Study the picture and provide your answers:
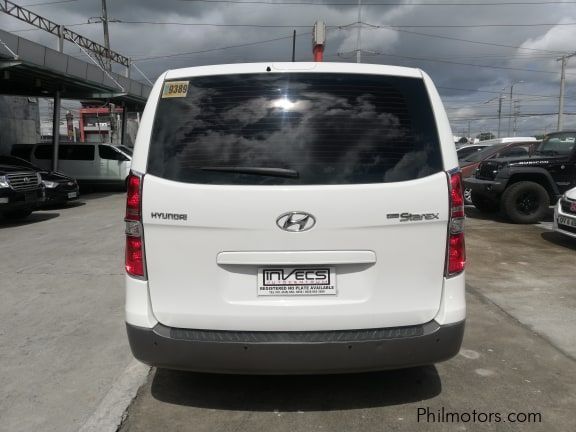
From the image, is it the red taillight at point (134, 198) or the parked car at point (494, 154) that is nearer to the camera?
the red taillight at point (134, 198)

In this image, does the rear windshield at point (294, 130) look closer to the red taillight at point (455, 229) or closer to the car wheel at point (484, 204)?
the red taillight at point (455, 229)

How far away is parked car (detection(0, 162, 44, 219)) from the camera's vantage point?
1102 centimetres

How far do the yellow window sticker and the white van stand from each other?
17231mm

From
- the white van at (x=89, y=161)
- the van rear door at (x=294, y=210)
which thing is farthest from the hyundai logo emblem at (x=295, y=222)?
the white van at (x=89, y=161)

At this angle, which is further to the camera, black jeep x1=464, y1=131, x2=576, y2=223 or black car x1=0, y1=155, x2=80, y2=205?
black car x1=0, y1=155, x2=80, y2=205

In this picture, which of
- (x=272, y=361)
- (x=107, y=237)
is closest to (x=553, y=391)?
(x=272, y=361)

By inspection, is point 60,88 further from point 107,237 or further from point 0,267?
point 0,267

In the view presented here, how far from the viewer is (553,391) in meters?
3.43

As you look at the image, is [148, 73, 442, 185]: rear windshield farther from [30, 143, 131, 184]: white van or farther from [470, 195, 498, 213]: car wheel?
[30, 143, 131, 184]: white van

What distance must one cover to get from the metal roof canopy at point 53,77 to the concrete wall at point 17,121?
13.6ft

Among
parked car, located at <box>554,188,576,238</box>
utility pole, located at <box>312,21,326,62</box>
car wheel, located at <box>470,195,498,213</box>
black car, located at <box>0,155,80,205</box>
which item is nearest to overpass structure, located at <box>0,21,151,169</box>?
black car, located at <box>0,155,80,205</box>

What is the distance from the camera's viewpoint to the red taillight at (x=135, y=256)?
2902 millimetres

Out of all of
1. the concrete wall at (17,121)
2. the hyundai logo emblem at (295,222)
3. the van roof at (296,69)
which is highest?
Result: the concrete wall at (17,121)
